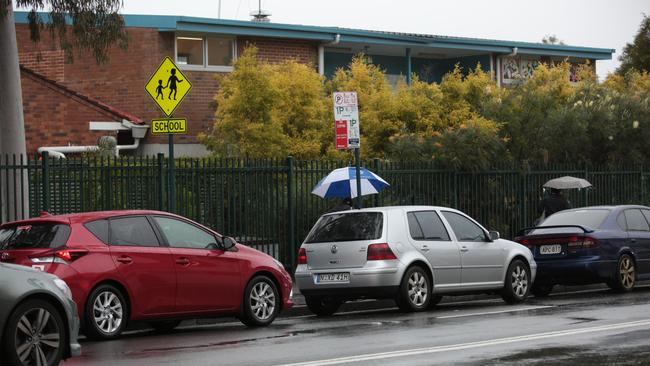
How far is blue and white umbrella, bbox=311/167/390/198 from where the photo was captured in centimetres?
1983

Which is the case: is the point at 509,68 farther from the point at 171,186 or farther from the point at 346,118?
the point at 171,186

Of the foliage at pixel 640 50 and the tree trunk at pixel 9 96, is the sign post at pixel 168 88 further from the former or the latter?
the foliage at pixel 640 50

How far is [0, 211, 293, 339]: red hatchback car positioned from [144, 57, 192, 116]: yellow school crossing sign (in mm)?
3373

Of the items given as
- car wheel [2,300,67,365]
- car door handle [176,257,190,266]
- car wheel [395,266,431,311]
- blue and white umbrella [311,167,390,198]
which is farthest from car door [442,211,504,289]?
car wheel [2,300,67,365]

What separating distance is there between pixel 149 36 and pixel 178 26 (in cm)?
100

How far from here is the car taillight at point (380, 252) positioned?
15539 millimetres

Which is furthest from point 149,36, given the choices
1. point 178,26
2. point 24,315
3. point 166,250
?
point 24,315

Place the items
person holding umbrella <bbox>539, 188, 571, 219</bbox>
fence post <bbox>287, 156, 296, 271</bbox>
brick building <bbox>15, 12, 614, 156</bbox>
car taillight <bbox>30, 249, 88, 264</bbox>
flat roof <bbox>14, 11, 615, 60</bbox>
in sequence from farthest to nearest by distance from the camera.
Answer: flat roof <bbox>14, 11, 615, 60</bbox>
brick building <bbox>15, 12, 614, 156</bbox>
person holding umbrella <bbox>539, 188, 571, 219</bbox>
fence post <bbox>287, 156, 296, 271</bbox>
car taillight <bbox>30, 249, 88, 264</bbox>

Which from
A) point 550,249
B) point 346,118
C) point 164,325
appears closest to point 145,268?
point 164,325

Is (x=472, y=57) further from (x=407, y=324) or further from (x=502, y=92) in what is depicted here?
(x=407, y=324)

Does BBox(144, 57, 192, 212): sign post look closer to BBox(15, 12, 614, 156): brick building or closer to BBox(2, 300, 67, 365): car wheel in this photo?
BBox(2, 300, 67, 365): car wheel

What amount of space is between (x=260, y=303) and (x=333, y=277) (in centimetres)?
147

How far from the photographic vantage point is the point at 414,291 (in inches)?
624

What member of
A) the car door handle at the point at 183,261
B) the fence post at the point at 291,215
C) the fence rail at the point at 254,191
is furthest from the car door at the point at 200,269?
the fence post at the point at 291,215
